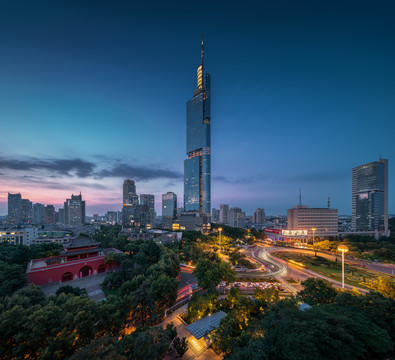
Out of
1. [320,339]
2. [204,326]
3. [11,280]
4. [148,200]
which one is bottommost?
[204,326]

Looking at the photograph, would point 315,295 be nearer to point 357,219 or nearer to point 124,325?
point 124,325

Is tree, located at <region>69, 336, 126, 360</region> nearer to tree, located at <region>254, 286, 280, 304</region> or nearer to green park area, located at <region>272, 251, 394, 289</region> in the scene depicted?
tree, located at <region>254, 286, 280, 304</region>

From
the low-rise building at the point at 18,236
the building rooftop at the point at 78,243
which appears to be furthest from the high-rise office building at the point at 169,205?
the building rooftop at the point at 78,243

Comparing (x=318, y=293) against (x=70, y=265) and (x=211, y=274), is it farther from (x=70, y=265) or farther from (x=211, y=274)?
(x=70, y=265)

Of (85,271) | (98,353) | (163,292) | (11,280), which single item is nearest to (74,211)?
(85,271)

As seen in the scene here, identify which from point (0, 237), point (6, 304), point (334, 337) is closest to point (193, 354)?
point (334, 337)

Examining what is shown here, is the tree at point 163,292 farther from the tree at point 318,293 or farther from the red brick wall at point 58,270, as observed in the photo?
the red brick wall at point 58,270

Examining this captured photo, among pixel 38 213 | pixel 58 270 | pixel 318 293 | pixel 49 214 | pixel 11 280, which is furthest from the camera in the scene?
pixel 49 214
